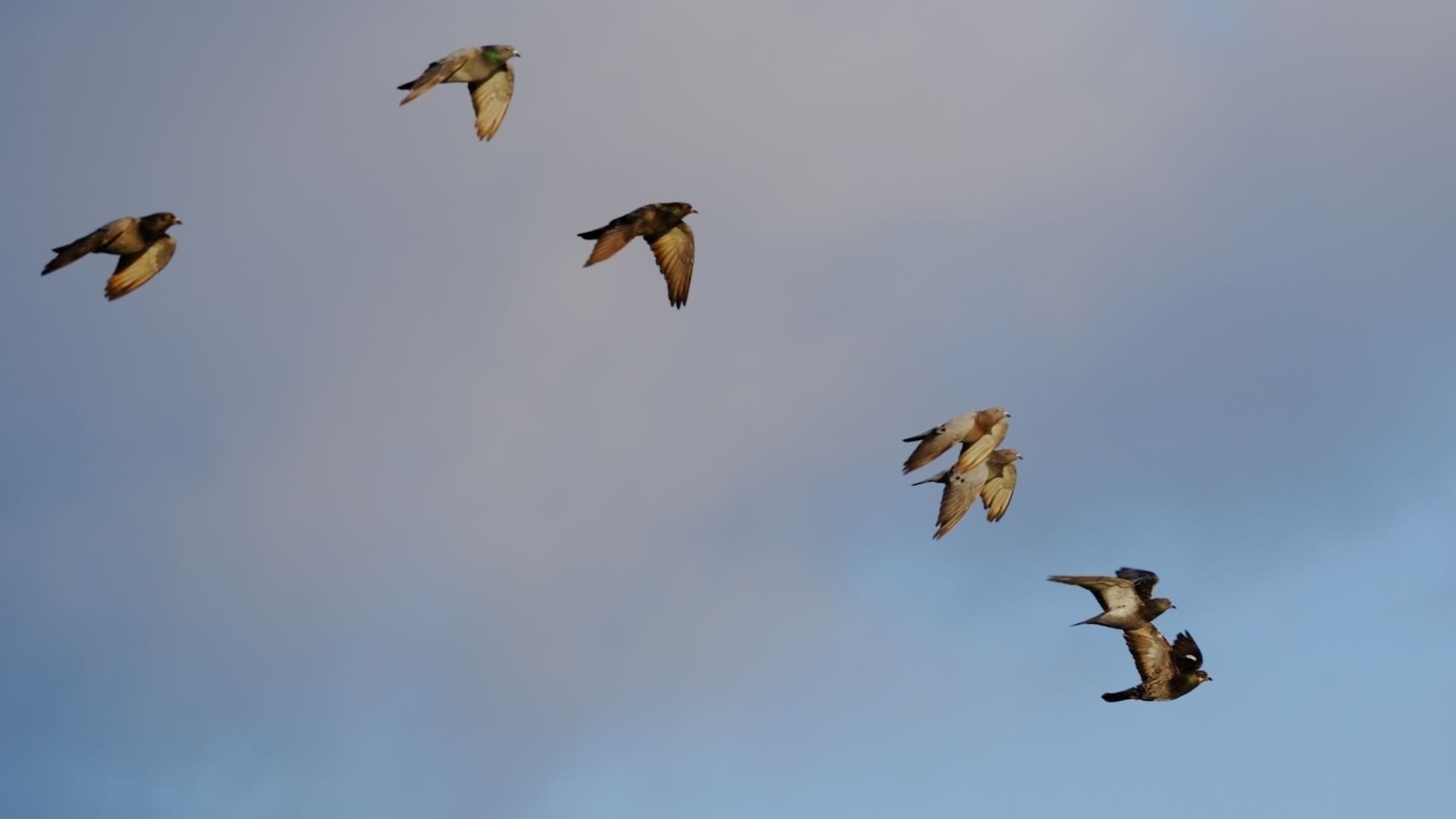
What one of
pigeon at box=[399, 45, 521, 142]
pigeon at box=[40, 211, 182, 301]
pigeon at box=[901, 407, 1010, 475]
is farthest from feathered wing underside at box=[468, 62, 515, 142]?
pigeon at box=[901, 407, 1010, 475]

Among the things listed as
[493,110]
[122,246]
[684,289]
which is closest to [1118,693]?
[684,289]

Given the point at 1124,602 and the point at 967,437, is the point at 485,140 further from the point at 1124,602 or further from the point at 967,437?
the point at 1124,602

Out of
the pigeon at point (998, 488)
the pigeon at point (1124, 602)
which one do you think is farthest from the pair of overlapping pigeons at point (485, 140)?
the pigeon at point (1124, 602)

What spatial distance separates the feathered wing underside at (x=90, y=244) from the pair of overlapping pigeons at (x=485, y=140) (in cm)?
2

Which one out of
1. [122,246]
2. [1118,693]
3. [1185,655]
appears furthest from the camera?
[1185,655]

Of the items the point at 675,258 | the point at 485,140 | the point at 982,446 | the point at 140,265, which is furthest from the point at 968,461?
the point at 140,265

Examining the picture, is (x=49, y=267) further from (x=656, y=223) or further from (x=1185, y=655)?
(x=1185, y=655)

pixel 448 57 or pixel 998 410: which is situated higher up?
pixel 448 57

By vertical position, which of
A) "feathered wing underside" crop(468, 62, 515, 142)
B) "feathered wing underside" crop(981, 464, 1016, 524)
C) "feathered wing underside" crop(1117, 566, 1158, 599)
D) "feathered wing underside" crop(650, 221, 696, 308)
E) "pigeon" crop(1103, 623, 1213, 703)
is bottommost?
"pigeon" crop(1103, 623, 1213, 703)

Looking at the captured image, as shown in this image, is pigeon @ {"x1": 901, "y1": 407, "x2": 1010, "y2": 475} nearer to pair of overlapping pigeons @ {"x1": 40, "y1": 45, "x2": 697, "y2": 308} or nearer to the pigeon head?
pair of overlapping pigeons @ {"x1": 40, "y1": 45, "x2": 697, "y2": 308}

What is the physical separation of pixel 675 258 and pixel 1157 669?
14428mm

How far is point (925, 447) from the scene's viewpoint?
4456cm

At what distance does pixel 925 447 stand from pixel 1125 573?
630 cm

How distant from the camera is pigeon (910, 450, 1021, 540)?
1826 inches
